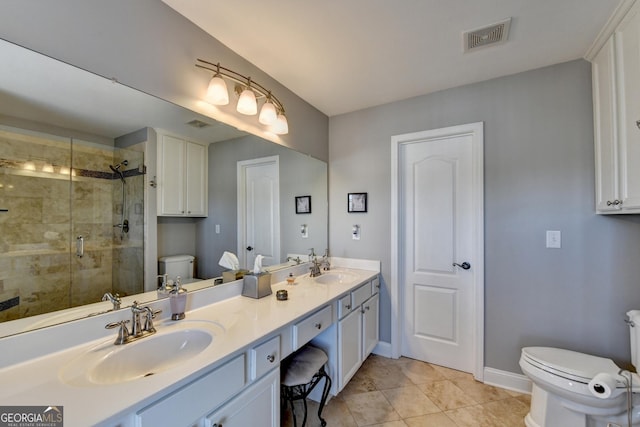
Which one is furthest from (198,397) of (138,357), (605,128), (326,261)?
(605,128)

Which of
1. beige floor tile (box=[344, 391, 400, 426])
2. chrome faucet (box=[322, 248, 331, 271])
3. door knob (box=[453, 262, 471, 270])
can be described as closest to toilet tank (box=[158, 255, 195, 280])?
chrome faucet (box=[322, 248, 331, 271])

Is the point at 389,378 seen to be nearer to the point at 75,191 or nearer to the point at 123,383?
the point at 123,383

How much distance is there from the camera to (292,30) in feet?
4.92

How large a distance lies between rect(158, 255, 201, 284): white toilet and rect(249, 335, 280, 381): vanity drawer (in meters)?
0.63

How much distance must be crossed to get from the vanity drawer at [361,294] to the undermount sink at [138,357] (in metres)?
1.06

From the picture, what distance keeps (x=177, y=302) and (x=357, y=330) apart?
1291mm

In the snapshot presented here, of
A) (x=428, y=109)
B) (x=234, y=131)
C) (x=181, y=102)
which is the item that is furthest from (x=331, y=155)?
(x=181, y=102)

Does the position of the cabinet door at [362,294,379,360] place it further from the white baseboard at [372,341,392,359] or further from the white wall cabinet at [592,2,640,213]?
the white wall cabinet at [592,2,640,213]

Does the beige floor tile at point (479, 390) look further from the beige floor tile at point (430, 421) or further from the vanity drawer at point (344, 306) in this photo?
the vanity drawer at point (344, 306)

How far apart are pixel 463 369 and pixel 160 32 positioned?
10.1ft

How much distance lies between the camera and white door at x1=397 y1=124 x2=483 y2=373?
2135mm

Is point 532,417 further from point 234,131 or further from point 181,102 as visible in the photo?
point 181,102

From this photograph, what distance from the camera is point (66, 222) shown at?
1026 mm

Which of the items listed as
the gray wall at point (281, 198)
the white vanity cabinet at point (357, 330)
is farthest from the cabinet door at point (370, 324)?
the gray wall at point (281, 198)
